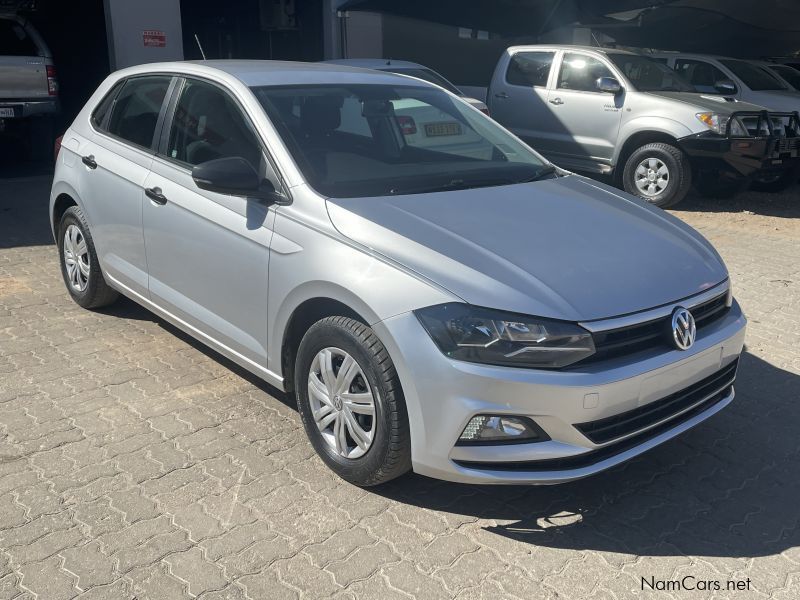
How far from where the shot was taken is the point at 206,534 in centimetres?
308

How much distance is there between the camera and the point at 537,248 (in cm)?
325

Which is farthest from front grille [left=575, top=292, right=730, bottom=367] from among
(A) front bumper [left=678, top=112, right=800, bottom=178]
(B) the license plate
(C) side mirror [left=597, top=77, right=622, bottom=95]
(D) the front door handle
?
(C) side mirror [left=597, top=77, right=622, bottom=95]

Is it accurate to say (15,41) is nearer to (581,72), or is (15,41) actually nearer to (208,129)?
(581,72)

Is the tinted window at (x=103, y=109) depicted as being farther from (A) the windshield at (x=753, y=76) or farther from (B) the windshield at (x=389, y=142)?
(A) the windshield at (x=753, y=76)

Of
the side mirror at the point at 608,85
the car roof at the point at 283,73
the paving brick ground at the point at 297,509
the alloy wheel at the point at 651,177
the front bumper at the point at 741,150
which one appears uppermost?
the car roof at the point at 283,73

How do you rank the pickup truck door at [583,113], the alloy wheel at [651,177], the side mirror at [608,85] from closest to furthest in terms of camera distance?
the alloy wheel at [651,177] < the side mirror at [608,85] < the pickup truck door at [583,113]

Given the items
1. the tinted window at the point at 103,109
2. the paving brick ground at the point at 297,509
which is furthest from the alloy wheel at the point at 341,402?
the tinted window at the point at 103,109

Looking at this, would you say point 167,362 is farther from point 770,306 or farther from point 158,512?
point 770,306

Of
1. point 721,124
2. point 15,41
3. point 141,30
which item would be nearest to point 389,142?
point 721,124

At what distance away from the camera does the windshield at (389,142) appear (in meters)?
3.70

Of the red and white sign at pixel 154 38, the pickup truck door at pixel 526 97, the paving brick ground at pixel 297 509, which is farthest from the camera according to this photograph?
the red and white sign at pixel 154 38

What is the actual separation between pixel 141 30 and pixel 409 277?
12190 mm

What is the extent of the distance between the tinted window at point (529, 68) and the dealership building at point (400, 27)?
345 cm

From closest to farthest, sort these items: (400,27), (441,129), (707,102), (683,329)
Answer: (683,329), (441,129), (707,102), (400,27)
